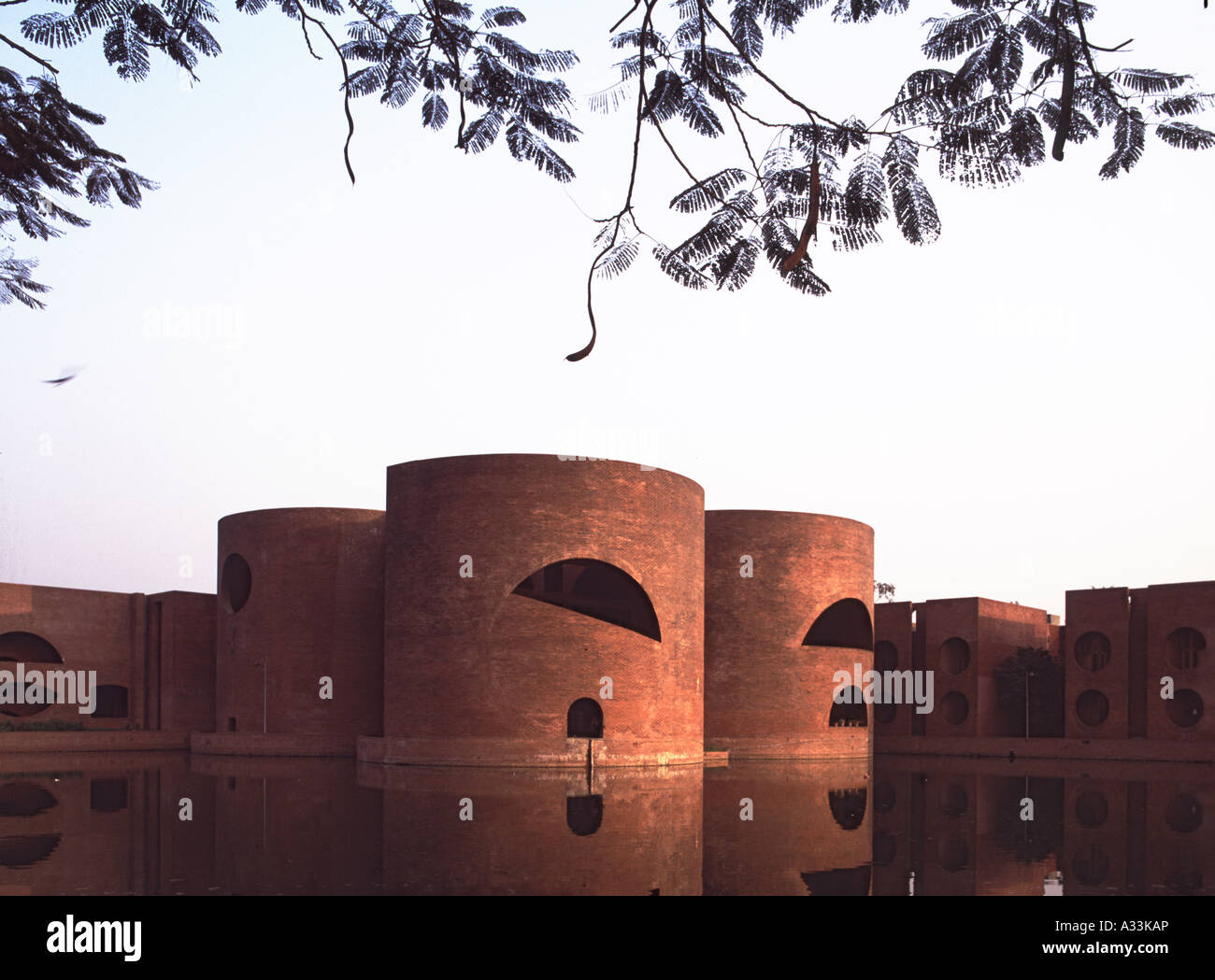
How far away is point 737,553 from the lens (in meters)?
35.0

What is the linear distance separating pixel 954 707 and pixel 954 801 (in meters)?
21.2

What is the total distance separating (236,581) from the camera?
34594 mm

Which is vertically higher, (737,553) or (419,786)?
(737,553)

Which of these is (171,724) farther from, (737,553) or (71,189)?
(71,189)

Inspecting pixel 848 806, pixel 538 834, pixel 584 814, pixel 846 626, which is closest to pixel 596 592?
pixel 846 626

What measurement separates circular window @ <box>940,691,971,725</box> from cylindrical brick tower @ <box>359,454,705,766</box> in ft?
51.3

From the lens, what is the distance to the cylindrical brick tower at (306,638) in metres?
32.0

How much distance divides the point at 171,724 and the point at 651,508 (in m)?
19.1

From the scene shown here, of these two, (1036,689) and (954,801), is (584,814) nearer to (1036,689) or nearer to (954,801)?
(954,801)

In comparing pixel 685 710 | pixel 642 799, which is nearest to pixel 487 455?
pixel 685 710

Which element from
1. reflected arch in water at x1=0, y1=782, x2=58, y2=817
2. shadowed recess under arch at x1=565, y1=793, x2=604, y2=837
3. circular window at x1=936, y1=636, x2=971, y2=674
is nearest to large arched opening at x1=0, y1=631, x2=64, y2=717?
reflected arch in water at x1=0, y1=782, x2=58, y2=817

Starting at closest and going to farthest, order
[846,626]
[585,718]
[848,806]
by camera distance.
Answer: [848,806]
[585,718]
[846,626]

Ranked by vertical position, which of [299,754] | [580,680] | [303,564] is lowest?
[299,754]
